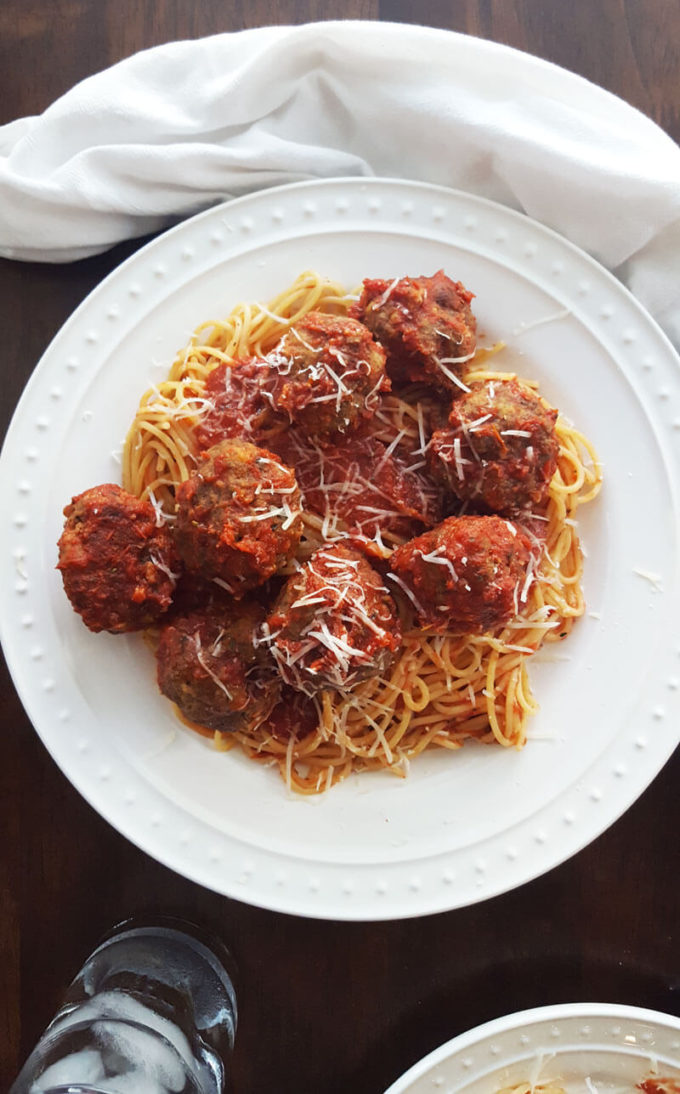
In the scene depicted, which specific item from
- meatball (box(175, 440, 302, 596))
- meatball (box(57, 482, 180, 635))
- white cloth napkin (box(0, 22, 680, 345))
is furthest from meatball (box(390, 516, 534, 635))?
white cloth napkin (box(0, 22, 680, 345))

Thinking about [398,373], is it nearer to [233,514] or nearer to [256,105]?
[233,514]

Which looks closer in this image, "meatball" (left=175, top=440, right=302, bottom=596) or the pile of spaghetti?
"meatball" (left=175, top=440, right=302, bottom=596)

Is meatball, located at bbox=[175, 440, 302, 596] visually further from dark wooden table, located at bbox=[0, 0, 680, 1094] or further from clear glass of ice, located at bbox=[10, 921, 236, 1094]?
clear glass of ice, located at bbox=[10, 921, 236, 1094]

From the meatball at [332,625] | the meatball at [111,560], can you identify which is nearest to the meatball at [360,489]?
the meatball at [332,625]

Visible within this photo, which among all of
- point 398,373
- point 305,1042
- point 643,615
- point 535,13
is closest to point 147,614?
point 398,373

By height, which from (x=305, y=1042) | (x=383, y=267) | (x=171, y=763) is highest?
(x=383, y=267)
